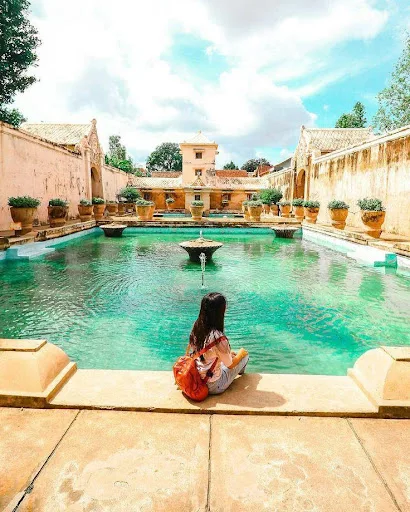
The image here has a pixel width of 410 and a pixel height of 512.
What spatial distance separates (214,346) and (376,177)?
13.0 m

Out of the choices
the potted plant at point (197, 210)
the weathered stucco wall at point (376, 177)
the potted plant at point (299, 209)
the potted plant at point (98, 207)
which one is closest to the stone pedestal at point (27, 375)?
the weathered stucco wall at point (376, 177)

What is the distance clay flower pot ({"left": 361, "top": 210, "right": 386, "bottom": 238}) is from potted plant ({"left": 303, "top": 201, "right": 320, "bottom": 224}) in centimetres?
619

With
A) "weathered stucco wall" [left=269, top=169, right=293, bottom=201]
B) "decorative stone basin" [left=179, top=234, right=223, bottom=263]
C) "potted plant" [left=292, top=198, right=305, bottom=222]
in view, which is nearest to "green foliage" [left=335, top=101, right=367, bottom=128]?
"weathered stucco wall" [left=269, top=169, right=293, bottom=201]

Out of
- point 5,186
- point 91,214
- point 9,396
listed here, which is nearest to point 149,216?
point 91,214

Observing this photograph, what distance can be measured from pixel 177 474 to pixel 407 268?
821 centimetres

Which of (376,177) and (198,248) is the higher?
(376,177)

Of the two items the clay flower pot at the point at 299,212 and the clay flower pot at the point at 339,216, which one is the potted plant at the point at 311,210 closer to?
the clay flower pot at the point at 299,212

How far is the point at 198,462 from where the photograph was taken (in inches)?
69.2

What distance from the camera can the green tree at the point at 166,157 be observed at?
179ft

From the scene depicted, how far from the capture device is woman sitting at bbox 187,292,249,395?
7.66 feet

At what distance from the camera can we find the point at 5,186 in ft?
39.5

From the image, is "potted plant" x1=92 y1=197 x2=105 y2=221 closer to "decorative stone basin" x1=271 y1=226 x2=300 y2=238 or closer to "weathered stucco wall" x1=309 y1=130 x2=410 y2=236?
"decorative stone basin" x1=271 y1=226 x2=300 y2=238

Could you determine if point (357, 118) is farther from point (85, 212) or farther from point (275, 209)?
point (85, 212)

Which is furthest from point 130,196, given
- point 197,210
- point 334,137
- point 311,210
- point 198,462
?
point 198,462
